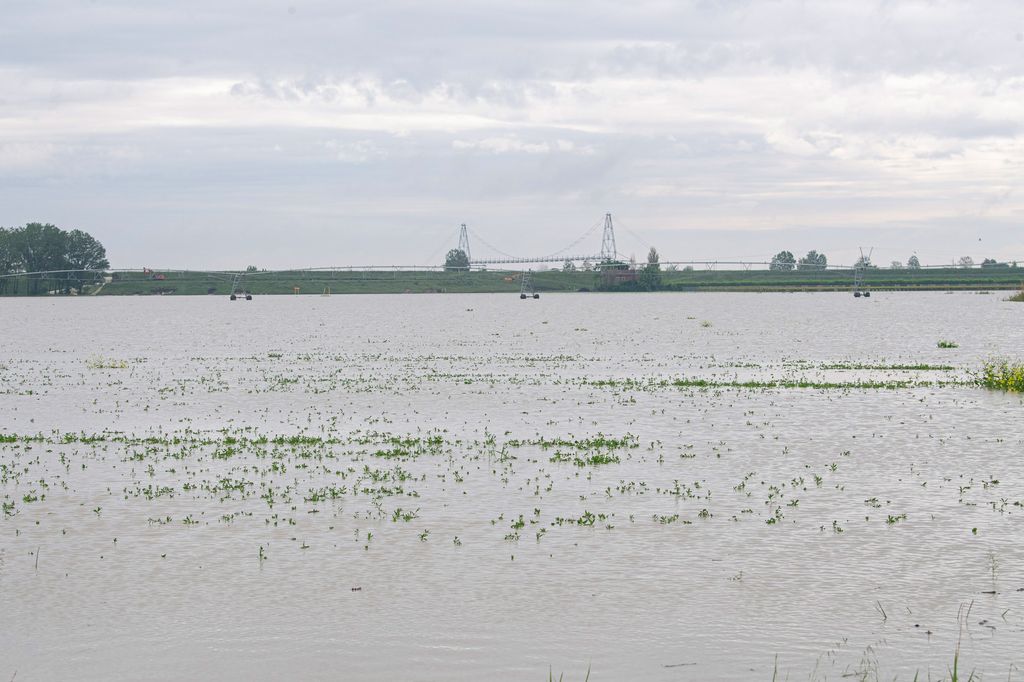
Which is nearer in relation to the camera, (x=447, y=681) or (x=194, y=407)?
(x=447, y=681)

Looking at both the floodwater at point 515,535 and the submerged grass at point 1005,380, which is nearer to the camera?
the floodwater at point 515,535

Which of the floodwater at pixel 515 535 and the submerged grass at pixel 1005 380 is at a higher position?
the submerged grass at pixel 1005 380

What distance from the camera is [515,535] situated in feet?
77.1

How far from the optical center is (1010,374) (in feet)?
167

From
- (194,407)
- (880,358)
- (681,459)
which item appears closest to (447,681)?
(681,459)

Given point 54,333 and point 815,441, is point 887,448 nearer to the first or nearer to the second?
point 815,441

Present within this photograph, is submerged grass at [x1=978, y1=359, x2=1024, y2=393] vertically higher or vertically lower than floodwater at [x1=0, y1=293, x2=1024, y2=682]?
higher

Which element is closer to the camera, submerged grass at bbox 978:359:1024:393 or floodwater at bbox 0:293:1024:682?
floodwater at bbox 0:293:1024:682

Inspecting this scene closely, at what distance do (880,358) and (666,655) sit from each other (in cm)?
6253

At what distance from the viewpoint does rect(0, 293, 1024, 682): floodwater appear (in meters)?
16.8

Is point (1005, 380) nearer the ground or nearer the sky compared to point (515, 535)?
nearer the sky

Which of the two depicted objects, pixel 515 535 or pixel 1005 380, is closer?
pixel 515 535

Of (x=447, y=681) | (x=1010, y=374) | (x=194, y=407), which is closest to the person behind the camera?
(x=447, y=681)

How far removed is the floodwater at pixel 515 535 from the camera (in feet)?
55.1
